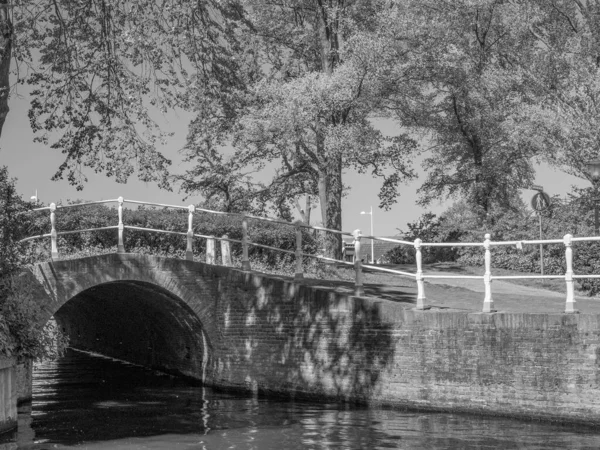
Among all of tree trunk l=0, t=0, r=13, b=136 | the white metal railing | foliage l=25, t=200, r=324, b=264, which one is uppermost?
tree trunk l=0, t=0, r=13, b=136

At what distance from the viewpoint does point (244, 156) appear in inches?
1110

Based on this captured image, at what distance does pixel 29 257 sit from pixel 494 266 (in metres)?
17.1

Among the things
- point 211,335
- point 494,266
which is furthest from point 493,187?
point 211,335

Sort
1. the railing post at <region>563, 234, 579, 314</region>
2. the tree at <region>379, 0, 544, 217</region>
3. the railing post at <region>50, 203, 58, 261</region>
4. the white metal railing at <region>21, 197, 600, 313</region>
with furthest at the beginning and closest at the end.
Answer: the tree at <region>379, 0, 544, 217</region> < the railing post at <region>50, 203, 58, 261</region> < the white metal railing at <region>21, 197, 600, 313</region> < the railing post at <region>563, 234, 579, 314</region>

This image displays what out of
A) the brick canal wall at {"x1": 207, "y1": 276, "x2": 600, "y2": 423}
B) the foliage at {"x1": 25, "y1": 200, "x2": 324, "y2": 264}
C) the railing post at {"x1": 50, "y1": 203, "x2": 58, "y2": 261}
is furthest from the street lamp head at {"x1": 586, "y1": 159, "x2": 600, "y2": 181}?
the railing post at {"x1": 50, "y1": 203, "x2": 58, "y2": 261}

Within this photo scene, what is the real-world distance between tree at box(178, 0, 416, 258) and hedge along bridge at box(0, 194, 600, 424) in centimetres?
639

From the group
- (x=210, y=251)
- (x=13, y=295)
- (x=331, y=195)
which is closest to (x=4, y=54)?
(x=13, y=295)

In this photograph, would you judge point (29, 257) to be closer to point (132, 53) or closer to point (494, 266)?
point (132, 53)

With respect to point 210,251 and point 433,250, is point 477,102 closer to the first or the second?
point 433,250

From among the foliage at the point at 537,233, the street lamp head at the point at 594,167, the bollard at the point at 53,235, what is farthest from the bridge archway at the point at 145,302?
the foliage at the point at 537,233

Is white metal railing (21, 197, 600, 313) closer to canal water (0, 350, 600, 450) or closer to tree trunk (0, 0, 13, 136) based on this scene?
canal water (0, 350, 600, 450)

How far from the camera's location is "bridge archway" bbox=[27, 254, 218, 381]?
59.7 ft

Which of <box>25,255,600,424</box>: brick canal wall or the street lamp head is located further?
the street lamp head

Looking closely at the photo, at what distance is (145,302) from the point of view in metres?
21.6
